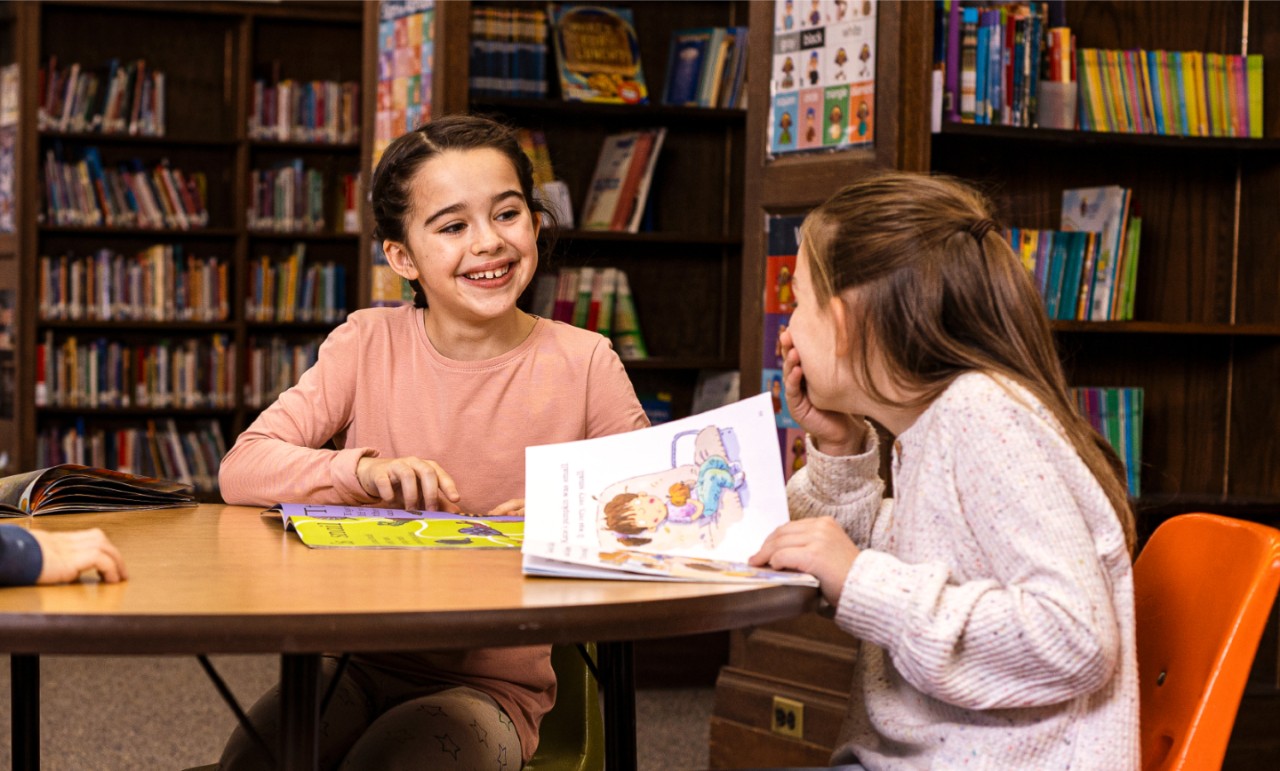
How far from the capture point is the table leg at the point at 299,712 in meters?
0.96

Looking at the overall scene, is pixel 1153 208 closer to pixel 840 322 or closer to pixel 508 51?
pixel 508 51

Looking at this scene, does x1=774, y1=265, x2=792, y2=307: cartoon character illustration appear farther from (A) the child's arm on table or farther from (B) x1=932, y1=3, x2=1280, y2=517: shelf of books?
(A) the child's arm on table

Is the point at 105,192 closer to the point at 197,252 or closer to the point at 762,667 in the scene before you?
the point at 197,252

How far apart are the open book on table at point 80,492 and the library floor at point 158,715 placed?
1.61 meters

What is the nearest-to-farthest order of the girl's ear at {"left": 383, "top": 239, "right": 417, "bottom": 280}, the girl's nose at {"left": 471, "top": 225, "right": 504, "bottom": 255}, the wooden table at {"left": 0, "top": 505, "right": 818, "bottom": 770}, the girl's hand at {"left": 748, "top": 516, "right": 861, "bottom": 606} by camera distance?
the wooden table at {"left": 0, "top": 505, "right": 818, "bottom": 770}
the girl's hand at {"left": 748, "top": 516, "right": 861, "bottom": 606}
the girl's nose at {"left": 471, "top": 225, "right": 504, "bottom": 255}
the girl's ear at {"left": 383, "top": 239, "right": 417, "bottom": 280}

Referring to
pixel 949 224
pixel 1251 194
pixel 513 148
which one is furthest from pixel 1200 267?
pixel 949 224

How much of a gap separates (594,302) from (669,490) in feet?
8.94

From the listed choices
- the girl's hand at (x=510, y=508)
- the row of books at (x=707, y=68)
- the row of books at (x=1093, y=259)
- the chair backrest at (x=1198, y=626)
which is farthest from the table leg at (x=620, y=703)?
the row of books at (x=707, y=68)

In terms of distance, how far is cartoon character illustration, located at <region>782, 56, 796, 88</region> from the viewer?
2943 mm

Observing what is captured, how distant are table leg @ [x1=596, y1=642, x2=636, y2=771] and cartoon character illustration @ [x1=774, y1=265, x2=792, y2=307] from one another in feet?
5.02

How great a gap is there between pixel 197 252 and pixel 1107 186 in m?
3.74

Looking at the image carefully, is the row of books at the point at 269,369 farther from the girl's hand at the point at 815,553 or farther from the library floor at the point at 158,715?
the girl's hand at the point at 815,553

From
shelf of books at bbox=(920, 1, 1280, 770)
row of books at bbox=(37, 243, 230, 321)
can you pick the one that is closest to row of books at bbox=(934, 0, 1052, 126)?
shelf of books at bbox=(920, 1, 1280, 770)

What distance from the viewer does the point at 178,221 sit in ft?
17.6
